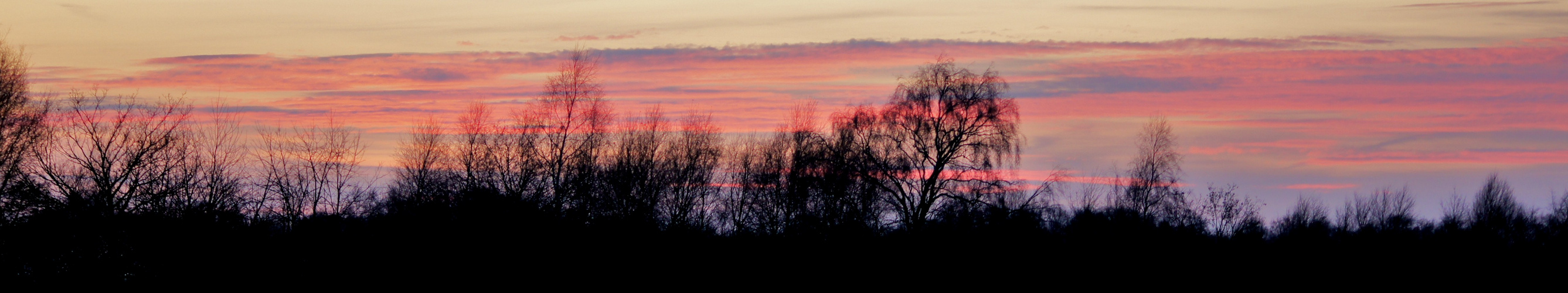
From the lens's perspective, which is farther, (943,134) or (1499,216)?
(1499,216)

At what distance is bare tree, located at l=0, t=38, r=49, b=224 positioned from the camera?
3425cm

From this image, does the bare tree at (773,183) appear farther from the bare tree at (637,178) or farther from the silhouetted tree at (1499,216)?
the silhouetted tree at (1499,216)

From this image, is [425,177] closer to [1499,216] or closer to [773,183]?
[773,183]

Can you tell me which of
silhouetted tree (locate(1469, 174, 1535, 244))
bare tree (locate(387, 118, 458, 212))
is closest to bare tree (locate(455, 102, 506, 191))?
bare tree (locate(387, 118, 458, 212))

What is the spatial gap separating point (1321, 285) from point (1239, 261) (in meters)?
6.23

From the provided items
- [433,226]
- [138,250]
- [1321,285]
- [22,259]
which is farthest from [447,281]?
[1321,285]

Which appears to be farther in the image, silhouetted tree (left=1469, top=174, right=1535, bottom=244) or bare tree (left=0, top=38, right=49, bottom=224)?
silhouetted tree (left=1469, top=174, right=1535, bottom=244)

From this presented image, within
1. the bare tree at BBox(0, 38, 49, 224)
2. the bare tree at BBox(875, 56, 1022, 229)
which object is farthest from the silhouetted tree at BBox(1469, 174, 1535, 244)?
the bare tree at BBox(0, 38, 49, 224)

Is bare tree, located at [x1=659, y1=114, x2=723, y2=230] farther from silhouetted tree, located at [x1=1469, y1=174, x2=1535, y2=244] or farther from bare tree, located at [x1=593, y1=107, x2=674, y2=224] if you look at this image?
silhouetted tree, located at [x1=1469, y1=174, x2=1535, y2=244]

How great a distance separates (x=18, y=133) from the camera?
37.1m

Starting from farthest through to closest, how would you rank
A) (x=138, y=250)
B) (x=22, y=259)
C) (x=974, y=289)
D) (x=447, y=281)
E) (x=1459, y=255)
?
1. (x=1459, y=255)
2. (x=974, y=289)
3. (x=447, y=281)
4. (x=138, y=250)
5. (x=22, y=259)

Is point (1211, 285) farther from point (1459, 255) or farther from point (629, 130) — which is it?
point (629, 130)

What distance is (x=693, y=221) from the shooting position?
5188 cm

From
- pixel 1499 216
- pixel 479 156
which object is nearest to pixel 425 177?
pixel 479 156
